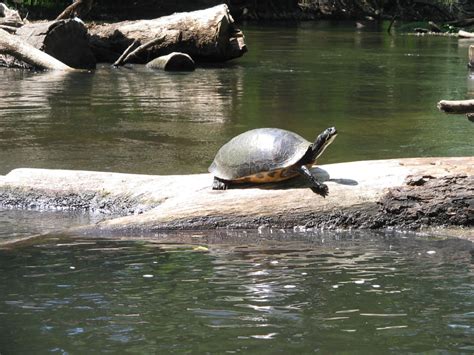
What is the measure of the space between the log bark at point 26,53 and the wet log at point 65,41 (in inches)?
21.8

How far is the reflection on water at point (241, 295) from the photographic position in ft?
14.4

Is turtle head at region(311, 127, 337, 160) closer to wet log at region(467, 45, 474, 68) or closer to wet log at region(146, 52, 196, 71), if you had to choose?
wet log at region(146, 52, 196, 71)

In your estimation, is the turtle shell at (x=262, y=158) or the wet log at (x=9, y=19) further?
the wet log at (x=9, y=19)

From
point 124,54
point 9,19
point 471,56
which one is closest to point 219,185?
point 471,56

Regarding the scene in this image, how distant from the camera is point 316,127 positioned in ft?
40.0

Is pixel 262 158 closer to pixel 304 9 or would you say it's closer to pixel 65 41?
pixel 65 41

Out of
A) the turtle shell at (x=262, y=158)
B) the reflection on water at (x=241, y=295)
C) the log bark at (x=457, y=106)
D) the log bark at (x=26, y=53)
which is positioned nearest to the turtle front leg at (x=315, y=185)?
the turtle shell at (x=262, y=158)

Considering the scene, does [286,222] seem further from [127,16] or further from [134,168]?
[127,16]

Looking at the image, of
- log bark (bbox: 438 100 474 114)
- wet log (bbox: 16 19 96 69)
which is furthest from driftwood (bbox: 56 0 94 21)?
log bark (bbox: 438 100 474 114)

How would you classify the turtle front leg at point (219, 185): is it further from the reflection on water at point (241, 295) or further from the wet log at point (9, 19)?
the wet log at point (9, 19)

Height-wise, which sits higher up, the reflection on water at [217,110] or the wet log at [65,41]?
the wet log at [65,41]

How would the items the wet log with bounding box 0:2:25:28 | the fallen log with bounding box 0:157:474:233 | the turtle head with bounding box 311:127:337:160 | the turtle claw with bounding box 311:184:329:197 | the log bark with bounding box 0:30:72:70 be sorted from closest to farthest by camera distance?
the fallen log with bounding box 0:157:474:233
the turtle claw with bounding box 311:184:329:197
the turtle head with bounding box 311:127:337:160
the log bark with bounding box 0:30:72:70
the wet log with bounding box 0:2:25:28

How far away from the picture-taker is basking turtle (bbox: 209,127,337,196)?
696 centimetres

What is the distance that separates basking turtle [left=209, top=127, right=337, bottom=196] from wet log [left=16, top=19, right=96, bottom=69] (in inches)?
524
